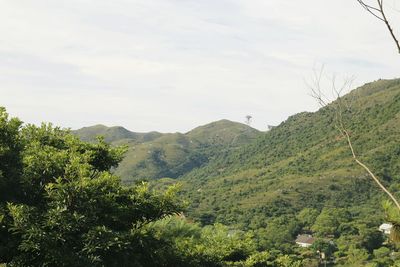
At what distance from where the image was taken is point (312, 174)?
13000 centimetres

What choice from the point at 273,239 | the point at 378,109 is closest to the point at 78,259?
the point at 273,239

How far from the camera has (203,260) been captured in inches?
706

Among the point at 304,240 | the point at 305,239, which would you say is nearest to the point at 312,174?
the point at 305,239

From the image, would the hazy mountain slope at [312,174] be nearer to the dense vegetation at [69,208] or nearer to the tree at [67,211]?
the dense vegetation at [69,208]

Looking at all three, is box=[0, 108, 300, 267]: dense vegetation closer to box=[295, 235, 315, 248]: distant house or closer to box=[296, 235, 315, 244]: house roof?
box=[295, 235, 315, 248]: distant house

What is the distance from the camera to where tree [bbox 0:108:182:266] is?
10945 millimetres

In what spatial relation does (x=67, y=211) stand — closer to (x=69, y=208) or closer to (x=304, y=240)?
(x=69, y=208)

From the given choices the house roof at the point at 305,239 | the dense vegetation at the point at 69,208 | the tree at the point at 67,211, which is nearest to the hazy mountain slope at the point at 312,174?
the house roof at the point at 305,239

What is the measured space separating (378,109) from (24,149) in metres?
150

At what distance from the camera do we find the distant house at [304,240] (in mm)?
82194

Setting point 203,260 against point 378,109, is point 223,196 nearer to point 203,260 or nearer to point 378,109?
point 378,109

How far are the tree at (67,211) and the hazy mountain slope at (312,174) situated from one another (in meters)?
74.3

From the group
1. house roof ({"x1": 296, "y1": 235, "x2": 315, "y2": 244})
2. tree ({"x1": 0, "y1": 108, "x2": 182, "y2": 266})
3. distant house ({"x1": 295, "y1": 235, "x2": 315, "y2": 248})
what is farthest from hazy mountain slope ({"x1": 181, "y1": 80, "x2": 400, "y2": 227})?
tree ({"x1": 0, "y1": 108, "x2": 182, "y2": 266})

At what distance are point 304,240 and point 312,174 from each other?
47.3 m
